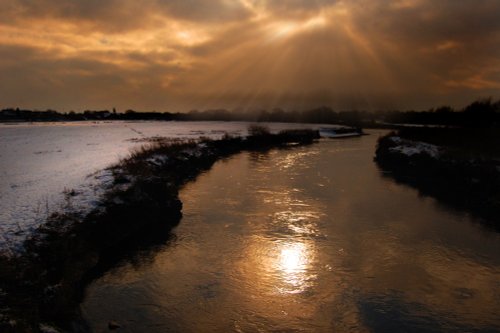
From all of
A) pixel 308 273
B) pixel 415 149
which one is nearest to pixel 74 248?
pixel 308 273

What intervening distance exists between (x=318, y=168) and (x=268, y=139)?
32264mm

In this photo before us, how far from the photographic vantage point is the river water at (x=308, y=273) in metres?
11.8

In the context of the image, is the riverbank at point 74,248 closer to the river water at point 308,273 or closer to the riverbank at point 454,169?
Result: the river water at point 308,273

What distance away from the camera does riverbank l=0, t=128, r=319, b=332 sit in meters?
10.4

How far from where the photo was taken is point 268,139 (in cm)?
7319

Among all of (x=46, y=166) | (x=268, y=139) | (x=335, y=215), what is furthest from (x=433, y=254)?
(x=268, y=139)

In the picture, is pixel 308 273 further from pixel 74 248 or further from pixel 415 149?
pixel 415 149

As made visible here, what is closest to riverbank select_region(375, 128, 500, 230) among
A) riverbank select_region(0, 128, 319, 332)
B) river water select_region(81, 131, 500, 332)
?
river water select_region(81, 131, 500, 332)

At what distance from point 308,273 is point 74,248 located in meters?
9.35

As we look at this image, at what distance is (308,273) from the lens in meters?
14.9

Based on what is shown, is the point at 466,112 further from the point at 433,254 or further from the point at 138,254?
the point at 138,254

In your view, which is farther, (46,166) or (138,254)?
(46,166)

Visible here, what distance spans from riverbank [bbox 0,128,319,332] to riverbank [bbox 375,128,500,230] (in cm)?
2085

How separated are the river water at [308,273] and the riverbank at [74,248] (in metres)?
0.92
